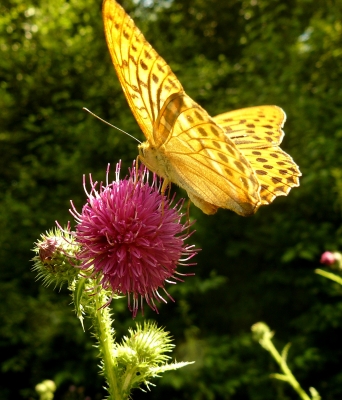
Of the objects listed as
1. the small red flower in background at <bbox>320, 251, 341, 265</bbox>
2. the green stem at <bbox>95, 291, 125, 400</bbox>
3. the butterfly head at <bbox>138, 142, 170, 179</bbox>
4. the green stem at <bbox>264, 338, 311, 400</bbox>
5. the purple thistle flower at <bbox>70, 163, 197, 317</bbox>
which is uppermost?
the butterfly head at <bbox>138, 142, 170, 179</bbox>

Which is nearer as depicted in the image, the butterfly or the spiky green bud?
the butterfly

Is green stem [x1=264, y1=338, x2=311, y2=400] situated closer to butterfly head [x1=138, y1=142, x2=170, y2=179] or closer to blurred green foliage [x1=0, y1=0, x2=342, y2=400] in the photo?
blurred green foliage [x1=0, y1=0, x2=342, y2=400]

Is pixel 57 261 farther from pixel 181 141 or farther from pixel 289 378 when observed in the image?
pixel 289 378

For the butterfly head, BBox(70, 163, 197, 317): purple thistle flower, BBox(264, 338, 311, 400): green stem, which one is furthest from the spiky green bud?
BBox(264, 338, 311, 400): green stem

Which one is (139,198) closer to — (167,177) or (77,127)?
(167,177)

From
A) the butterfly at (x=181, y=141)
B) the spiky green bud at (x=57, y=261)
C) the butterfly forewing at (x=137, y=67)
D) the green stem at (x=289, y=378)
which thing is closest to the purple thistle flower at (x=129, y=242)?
the spiky green bud at (x=57, y=261)

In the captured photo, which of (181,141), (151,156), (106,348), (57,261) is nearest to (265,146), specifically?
(181,141)
